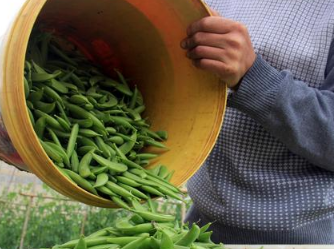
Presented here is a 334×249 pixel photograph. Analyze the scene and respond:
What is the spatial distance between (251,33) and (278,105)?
325 millimetres

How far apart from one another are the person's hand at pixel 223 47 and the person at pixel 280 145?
0.14 ft

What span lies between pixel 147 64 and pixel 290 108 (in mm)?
460

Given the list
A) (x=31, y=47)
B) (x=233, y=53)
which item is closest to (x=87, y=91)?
(x=31, y=47)

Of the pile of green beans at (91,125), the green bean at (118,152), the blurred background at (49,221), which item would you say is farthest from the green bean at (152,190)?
the blurred background at (49,221)

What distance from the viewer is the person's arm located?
1.22 metres

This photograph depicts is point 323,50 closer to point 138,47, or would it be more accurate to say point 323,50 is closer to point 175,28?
point 175,28

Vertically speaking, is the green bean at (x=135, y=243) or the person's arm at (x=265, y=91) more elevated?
the person's arm at (x=265, y=91)

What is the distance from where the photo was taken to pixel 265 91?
1.26 m

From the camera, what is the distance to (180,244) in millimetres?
1107

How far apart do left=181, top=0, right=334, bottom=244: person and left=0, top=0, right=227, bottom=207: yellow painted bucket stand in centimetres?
7

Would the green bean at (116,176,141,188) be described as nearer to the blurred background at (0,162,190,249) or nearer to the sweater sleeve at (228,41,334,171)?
the sweater sleeve at (228,41,334,171)

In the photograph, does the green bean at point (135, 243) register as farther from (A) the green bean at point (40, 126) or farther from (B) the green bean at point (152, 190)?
(A) the green bean at point (40, 126)

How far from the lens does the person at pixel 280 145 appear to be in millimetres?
1311

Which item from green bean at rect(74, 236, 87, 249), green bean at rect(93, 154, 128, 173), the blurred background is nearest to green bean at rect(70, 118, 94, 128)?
green bean at rect(93, 154, 128, 173)
